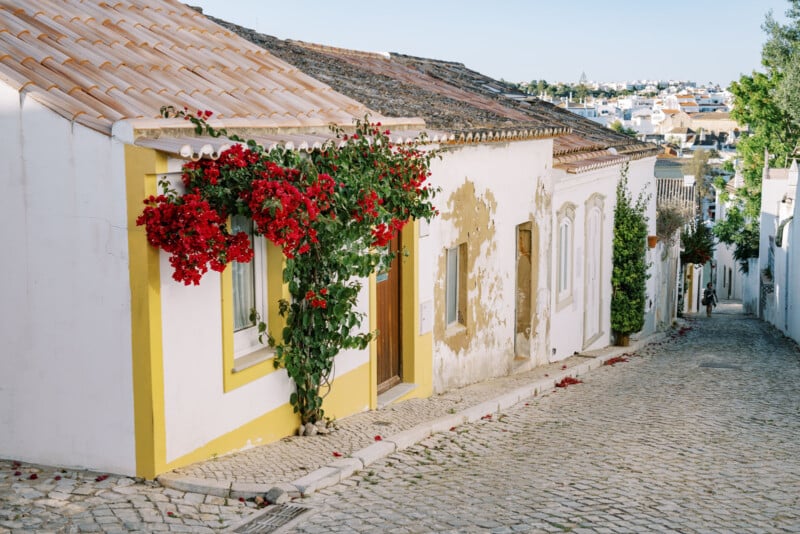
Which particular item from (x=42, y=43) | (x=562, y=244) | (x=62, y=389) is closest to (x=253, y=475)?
(x=62, y=389)

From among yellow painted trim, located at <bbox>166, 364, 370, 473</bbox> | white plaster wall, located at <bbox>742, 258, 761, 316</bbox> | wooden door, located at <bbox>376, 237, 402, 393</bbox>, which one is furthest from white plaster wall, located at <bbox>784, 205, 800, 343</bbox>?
yellow painted trim, located at <bbox>166, 364, 370, 473</bbox>

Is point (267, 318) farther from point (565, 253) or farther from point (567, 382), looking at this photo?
point (565, 253)

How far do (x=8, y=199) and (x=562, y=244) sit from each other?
1117 cm

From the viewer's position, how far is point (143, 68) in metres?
7.80

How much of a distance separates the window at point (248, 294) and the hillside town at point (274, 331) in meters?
0.03

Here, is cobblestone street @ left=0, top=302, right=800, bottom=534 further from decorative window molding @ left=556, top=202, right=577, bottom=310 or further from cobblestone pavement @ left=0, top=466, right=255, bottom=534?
decorative window molding @ left=556, top=202, right=577, bottom=310

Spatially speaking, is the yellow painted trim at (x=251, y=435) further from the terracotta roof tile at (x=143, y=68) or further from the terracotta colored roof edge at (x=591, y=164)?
the terracotta colored roof edge at (x=591, y=164)

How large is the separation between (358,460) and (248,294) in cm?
165

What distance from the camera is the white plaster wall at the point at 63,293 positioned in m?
6.23

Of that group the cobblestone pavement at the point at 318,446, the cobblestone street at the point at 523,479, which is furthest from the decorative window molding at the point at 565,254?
the cobblestone pavement at the point at 318,446

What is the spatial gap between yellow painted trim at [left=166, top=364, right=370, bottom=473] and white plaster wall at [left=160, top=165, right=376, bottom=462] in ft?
0.17

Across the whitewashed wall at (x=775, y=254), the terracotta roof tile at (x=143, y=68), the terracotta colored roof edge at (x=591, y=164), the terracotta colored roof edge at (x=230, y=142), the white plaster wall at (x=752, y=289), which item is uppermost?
the terracotta roof tile at (x=143, y=68)

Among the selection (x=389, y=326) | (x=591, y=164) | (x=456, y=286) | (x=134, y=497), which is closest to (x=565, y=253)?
(x=591, y=164)

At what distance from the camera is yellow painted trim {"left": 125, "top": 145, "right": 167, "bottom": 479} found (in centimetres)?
611
